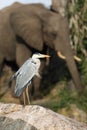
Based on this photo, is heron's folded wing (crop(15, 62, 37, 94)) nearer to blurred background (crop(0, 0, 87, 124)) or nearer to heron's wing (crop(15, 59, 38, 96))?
heron's wing (crop(15, 59, 38, 96))

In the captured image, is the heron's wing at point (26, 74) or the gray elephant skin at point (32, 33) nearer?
the heron's wing at point (26, 74)

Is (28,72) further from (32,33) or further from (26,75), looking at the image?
(32,33)

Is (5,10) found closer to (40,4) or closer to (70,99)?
(40,4)

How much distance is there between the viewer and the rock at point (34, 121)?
24.0 feet

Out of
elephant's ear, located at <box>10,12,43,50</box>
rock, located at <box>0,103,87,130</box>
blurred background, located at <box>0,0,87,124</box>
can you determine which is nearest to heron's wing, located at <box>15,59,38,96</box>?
rock, located at <box>0,103,87,130</box>

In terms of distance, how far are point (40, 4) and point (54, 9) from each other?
0.56 meters

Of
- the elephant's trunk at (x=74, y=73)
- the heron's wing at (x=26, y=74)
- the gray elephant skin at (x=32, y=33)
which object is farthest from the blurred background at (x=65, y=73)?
the heron's wing at (x=26, y=74)

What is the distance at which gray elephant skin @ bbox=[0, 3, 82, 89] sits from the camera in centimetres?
1708

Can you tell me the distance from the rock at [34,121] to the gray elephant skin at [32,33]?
8982mm

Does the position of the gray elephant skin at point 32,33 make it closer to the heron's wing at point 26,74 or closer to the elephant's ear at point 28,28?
the elephant's ear at point 28,28

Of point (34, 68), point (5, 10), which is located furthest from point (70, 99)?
point (34, 68)

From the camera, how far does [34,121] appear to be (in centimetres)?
738

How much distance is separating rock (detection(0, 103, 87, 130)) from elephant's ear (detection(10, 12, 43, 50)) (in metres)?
9.67

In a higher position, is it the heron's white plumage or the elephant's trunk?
the heron's white plumage
